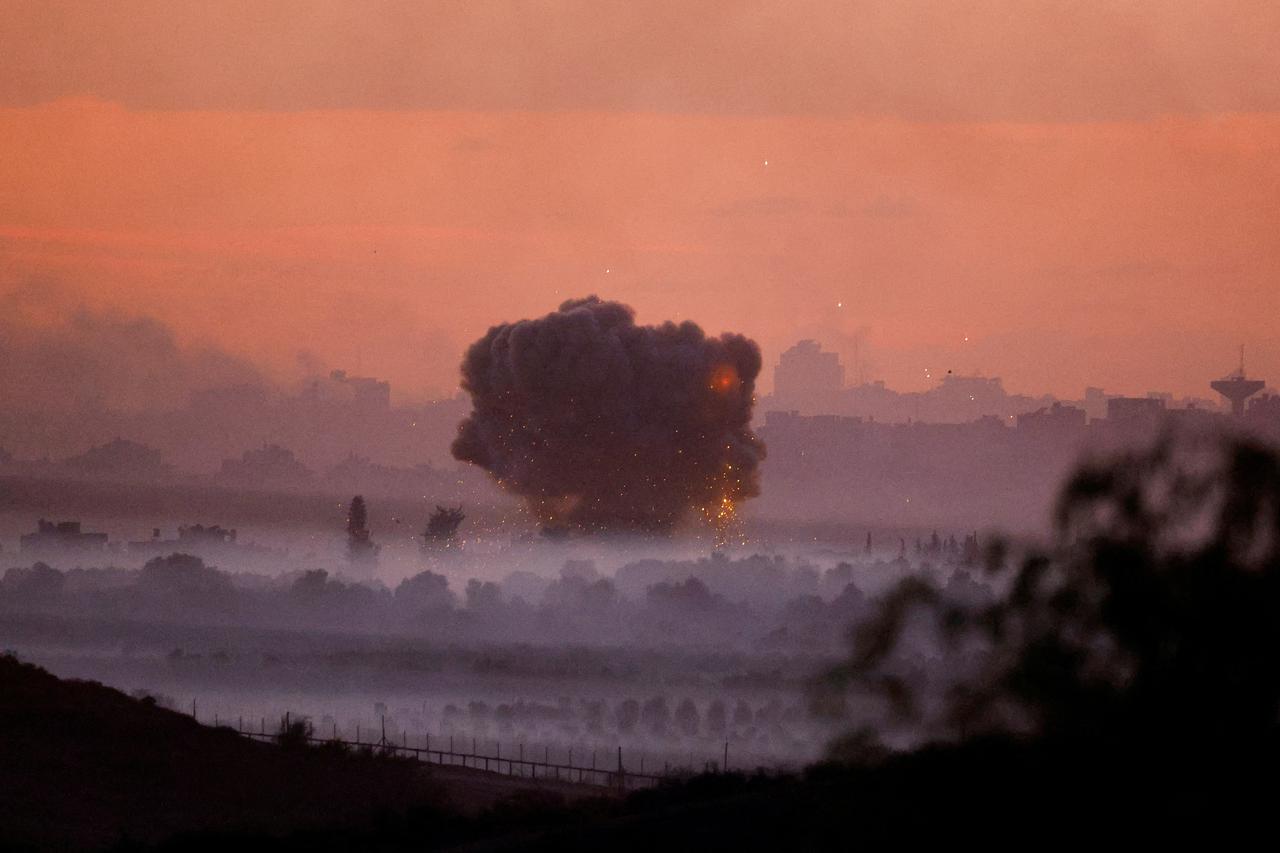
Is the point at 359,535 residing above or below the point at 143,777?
above

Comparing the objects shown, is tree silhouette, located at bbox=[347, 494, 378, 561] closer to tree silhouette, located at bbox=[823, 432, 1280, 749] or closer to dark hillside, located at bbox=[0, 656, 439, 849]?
dark hillside, located at bbox=[0, 656, 439, 849]

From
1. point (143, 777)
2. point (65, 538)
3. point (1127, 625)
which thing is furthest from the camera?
point (65, 538)

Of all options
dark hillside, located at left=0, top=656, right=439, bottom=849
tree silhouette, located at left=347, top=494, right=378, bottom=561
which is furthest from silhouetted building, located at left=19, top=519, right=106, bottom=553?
dark hillside, located at left=0, top=656, right=439, bottom=849

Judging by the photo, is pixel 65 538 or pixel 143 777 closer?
pixel 143 777

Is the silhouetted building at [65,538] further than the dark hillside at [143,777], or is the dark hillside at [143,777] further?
the silhouetted building at [65,538]

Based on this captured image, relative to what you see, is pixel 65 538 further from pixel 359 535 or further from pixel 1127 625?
pixel 1127 625

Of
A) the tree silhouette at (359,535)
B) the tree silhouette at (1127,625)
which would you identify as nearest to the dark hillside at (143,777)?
the tree silhouette at (1127,625)

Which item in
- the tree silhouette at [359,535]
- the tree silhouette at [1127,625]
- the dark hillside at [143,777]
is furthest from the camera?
the tree silhouette at [359,535]

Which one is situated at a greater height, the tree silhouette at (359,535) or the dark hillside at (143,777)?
the tree silhouette at (359,535)

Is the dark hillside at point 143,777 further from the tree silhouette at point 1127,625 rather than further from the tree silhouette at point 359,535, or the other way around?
the tree silhouette at point 359,535

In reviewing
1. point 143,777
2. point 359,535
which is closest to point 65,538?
point 359,535

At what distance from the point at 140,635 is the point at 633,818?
3185 inches

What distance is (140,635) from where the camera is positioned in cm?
10006

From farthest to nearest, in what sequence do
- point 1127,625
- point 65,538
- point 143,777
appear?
point 65,538, point 143,777, point 1127,625
